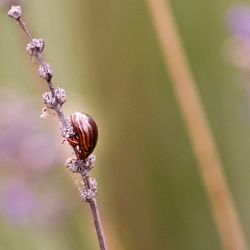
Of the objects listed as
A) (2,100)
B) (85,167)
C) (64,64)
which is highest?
(64,64)

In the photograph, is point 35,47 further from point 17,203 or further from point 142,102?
point 142,102

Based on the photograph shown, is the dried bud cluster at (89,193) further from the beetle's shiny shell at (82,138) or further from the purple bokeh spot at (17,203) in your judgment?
the purple bokeh spot at (17,203)

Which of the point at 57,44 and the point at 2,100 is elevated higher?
the point at 57,44

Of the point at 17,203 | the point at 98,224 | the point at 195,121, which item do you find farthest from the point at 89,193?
the point at 195,121

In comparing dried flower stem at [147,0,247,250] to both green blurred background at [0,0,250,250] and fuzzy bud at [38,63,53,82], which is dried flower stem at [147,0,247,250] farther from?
fuzzy bud at [38,63,53,82]

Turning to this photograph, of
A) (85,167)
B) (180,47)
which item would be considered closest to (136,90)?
(180,47)

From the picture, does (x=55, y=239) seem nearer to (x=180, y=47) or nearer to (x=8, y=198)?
(x=8, y=198)

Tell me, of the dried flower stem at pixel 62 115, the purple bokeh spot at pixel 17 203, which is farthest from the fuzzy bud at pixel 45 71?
the purple bokeh spot at pixel 17 203

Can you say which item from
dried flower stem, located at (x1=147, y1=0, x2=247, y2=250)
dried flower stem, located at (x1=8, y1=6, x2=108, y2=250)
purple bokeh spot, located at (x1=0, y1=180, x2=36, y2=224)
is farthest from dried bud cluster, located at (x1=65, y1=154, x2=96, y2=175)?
dried flower stem, located at (x1=147, y1=0, x2=247, y2=250)
